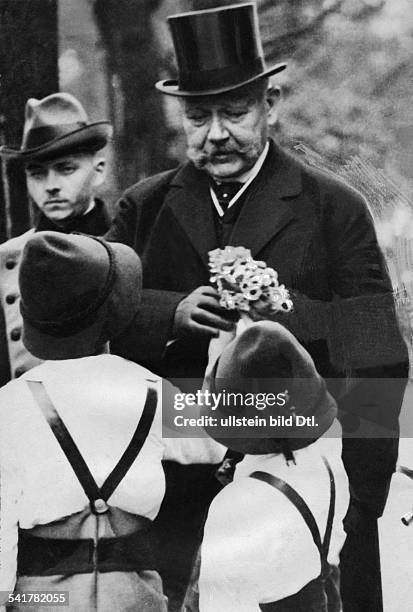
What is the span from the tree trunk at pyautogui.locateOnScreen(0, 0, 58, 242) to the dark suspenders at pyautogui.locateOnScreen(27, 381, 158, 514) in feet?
2.43

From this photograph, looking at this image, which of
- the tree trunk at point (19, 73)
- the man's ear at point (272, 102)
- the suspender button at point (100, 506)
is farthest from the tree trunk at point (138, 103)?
the suspender button at point (100, 506)

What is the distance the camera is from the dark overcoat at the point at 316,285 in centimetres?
391

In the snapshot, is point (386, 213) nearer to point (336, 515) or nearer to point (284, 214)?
point (284, 214)

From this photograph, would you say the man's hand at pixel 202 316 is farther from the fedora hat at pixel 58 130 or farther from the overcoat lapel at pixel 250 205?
the fedora hat at pixel 58 130

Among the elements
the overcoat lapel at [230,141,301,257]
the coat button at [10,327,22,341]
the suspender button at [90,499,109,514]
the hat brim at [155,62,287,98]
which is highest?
the hat brim at [155,62,287,98]

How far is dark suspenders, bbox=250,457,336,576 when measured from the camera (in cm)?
384

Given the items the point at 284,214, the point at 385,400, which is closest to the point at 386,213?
the point at 284,214

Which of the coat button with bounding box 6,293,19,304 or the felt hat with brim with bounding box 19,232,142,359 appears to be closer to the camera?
the felt hat with brim with bounding box 19,232,142,359

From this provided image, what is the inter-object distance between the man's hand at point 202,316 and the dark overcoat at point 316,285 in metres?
0.04

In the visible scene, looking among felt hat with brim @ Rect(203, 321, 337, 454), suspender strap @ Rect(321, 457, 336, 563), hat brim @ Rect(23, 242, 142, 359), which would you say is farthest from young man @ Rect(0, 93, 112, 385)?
suspender strap @ Rect(321, 457, 336, 563)

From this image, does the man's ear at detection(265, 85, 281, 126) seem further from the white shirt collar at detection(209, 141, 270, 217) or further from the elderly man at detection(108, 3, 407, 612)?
the white shirt collar at detection(209, 141, 270, 217)

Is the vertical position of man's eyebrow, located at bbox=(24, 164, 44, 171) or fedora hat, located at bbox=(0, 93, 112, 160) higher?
fedora hat, located at bbox=(0, 93, 112, 160)

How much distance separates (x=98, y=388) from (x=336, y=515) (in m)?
1.11

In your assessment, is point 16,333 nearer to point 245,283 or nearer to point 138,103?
point 245,283
